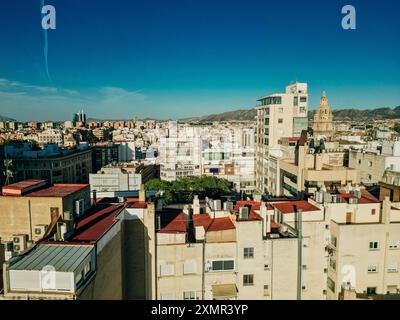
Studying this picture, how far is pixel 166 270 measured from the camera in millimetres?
11398

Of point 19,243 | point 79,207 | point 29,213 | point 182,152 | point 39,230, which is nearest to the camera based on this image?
point 19,243

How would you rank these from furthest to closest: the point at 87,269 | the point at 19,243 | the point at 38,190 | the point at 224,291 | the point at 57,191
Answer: the point at 38,190 → the point at 57,191 → the point at 224,291 → the point at 19,243 → the point at 87,269

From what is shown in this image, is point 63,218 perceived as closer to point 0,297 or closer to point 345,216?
point 0,297

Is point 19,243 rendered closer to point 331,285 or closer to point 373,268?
point 331,285

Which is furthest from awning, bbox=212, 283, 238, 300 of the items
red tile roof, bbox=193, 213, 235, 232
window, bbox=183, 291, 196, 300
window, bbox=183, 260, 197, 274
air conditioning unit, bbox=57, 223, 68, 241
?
air conditioning unit, bbox=57, 223, 68, 241

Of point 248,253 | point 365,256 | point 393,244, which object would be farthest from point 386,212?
point 248,253

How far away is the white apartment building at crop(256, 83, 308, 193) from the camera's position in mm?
38844

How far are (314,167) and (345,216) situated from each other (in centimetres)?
1328

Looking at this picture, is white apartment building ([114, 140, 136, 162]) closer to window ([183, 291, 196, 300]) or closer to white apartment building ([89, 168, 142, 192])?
white apartment building ([89, 168, 142, 192])

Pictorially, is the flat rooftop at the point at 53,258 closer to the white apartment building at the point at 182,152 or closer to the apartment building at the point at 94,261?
the apartment building at the point at 94,261

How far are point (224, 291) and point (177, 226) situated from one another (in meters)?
2.92

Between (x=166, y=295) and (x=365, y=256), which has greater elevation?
(x=365, y=256)

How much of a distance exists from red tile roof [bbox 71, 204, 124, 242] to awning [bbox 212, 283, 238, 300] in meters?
4.26
